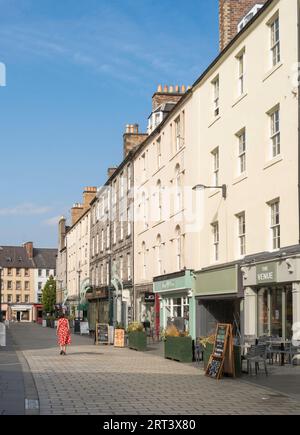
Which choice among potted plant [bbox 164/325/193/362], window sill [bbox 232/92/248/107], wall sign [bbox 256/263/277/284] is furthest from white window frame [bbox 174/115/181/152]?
potted plant [bbox 164/325/193/362]

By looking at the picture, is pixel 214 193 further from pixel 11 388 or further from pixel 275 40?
pixel 11 388

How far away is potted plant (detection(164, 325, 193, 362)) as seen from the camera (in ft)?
73.5

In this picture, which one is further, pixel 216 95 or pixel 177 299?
pixel 177 299

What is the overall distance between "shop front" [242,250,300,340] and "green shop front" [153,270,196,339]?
7.46 metres

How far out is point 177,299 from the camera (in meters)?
35.1

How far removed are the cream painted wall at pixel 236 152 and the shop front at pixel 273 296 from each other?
0.78 meters

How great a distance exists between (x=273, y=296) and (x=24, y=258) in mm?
111463

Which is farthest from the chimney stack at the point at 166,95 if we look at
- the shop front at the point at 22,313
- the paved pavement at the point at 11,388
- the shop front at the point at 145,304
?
the shop front at the point at 22,313

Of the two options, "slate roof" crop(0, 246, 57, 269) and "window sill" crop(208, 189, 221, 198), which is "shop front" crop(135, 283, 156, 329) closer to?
"window sill" crop(208, 189, 221, 198)

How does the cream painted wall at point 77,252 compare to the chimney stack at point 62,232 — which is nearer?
the cream painted wall at point 77,252

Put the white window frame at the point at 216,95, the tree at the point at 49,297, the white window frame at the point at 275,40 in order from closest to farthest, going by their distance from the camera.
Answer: the white window frame at the point at 275,40
the white window frame at the point at 216,95
the tree at the point at 49,297

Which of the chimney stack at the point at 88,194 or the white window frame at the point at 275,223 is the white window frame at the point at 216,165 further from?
the chimney stack at the point at 88,194

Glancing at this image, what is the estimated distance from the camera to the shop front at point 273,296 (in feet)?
66.8

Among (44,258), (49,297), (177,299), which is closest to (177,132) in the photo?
(177,299)
